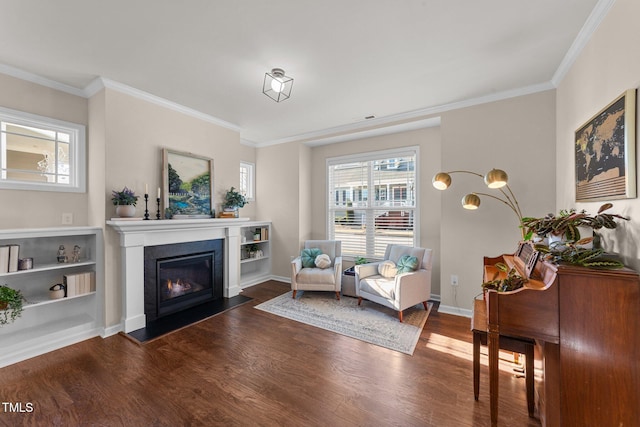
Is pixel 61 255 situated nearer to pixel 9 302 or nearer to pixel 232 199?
pixel 9 302

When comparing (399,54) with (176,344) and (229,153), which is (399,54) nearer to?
(229,153)

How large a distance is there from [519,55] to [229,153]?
3783 mm

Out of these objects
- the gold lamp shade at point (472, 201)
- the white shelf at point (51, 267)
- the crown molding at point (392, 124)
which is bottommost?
the white shelf at point (51, 267)

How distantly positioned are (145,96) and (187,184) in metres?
1.14

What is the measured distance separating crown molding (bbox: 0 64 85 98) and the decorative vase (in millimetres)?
1454

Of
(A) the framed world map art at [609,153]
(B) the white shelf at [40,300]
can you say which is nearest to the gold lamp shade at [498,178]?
(A) the framed world map art at [609,153]

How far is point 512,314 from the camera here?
1.44 metres

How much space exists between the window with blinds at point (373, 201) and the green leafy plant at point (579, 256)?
2552 millimetres

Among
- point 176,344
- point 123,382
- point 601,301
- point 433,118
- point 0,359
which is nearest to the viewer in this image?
point 601,301

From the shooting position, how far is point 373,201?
451cm

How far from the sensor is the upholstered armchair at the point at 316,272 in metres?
3.87

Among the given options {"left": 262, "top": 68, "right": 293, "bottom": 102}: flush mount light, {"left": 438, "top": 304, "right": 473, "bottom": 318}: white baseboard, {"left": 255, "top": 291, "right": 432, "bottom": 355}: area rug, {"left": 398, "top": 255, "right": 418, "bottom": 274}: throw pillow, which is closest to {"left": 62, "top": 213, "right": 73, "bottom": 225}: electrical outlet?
{"left": 255, "top": 291, "right": 432, "bottom": 355}: area rug

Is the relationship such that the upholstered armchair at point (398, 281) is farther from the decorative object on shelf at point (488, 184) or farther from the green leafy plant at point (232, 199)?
the green leafy plant at point (232, 199)

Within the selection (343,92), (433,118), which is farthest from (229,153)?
(433,118)
